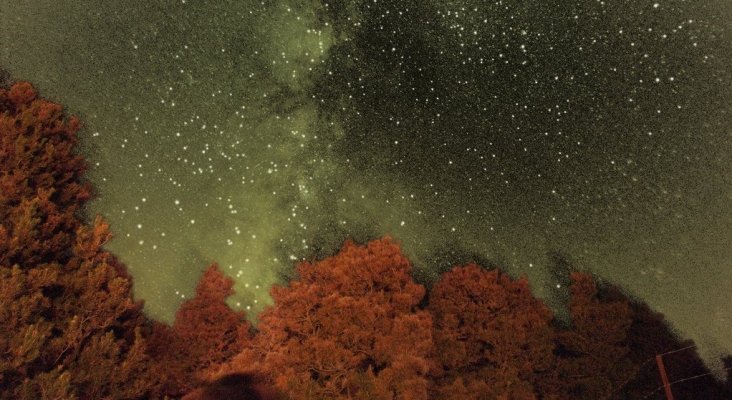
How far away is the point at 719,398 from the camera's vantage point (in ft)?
63.0

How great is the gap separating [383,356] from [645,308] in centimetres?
1100

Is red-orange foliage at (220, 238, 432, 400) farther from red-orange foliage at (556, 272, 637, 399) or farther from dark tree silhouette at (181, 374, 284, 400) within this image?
dark tree silhouette at (181, 374, 284, 400)

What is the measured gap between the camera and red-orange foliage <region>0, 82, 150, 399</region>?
704cm

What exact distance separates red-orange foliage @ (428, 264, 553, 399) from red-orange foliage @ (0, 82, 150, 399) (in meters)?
7.59

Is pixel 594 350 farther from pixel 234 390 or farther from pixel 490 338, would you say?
pixel 234 390

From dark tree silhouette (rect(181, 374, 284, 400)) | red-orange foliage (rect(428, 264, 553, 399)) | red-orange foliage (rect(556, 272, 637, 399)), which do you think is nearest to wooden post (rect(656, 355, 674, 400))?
red-orange foliage (rect(556, 272, 637, 399))

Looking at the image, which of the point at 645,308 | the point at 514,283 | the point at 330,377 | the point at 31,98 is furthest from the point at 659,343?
the point at 31,98

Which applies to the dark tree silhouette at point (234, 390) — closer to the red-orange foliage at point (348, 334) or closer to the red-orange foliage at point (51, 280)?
the red-orange foliage at point (51, 280)

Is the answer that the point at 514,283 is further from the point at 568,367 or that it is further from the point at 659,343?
the point at 659,343

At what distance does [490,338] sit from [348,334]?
4.62 metres

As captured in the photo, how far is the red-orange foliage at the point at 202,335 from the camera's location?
14582 millimetres

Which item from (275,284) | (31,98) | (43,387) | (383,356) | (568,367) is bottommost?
(43,387)

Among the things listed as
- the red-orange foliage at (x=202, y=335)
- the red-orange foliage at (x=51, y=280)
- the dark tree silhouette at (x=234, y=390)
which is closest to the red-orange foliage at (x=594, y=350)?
the red-orange foliage at (x=202, y=335)

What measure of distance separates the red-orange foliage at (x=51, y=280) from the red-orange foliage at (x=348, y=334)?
9.64 feet
